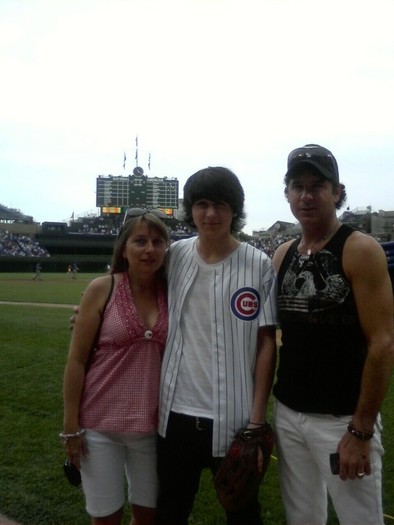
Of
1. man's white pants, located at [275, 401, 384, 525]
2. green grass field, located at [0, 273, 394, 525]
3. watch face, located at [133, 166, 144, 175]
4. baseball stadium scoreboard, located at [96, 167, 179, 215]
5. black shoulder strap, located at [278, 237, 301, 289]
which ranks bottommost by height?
green grass field, located at [0, 273, 394, 525]

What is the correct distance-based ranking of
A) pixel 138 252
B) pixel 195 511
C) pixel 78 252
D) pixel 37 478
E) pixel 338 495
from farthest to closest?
pixel 78 252
pixel 37 478
pixel 195 511
pixel 138 252
pixel 338 495

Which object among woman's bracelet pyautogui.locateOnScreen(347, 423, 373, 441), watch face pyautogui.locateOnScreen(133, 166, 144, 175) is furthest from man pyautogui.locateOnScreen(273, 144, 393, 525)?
watch face pyautogui.locateOnScreen(133, 166, 144, 175)

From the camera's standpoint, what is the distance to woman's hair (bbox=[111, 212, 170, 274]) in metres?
2.71

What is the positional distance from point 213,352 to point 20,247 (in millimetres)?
60829

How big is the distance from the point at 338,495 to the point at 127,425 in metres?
0.93

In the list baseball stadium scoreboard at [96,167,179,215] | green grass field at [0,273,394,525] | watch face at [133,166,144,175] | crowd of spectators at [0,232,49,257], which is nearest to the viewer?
green grass field at [0,273,394,525]

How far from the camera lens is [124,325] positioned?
259 centimetres

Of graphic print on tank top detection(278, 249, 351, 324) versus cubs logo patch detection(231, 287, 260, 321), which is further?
cubs logo patch detection(231, 287, 260, 321)

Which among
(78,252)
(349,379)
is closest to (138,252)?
(349,379)

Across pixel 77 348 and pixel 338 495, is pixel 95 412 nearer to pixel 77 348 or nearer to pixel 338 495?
pixel 77 348

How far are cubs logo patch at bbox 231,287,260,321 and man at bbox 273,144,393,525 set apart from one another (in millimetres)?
108

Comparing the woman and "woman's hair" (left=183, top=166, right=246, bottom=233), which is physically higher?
"woman's hair" (left=183, top=166, right=246, bottom=233)

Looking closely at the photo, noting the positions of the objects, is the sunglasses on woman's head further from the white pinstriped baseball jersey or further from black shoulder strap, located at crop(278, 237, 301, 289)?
black shoulder strap, located at crop(278, 237, 301, 289)

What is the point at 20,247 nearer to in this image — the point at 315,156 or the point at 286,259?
the point at 286,259
